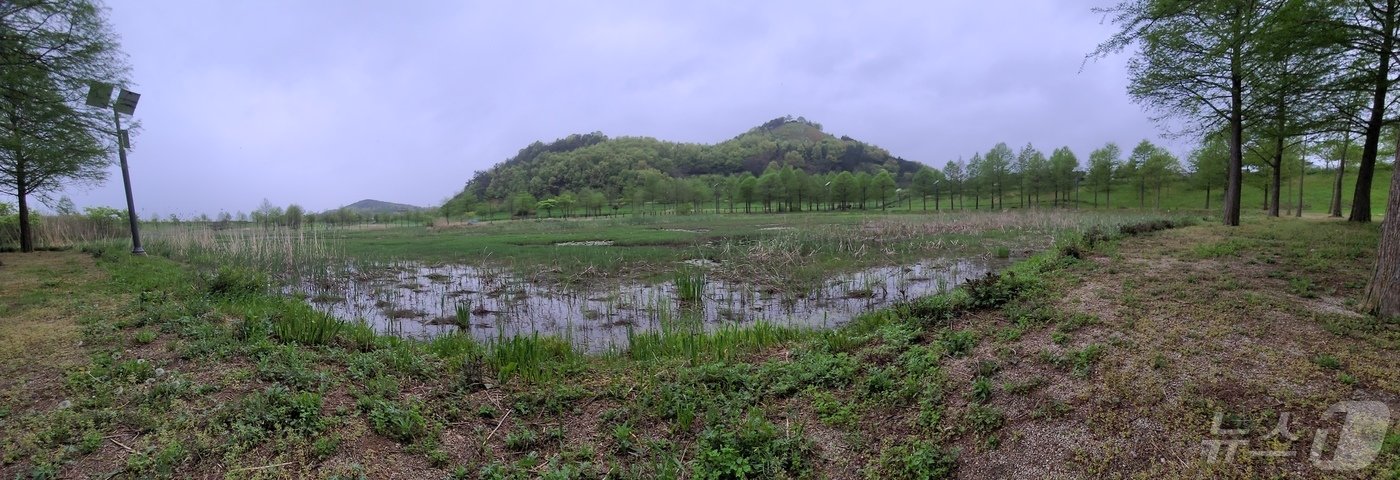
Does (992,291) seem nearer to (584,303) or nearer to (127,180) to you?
(584,303)

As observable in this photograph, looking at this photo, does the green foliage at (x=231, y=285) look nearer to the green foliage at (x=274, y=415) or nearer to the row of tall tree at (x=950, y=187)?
the green foliage at (x=274, y=415)

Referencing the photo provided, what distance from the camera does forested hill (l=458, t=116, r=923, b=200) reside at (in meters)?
125

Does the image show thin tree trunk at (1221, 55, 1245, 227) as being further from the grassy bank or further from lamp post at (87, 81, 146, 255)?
lamp post at (87, 81, 146, 255)

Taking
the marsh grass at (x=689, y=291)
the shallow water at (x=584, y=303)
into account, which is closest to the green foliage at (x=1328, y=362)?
the shallow water at (x=584, y=303)

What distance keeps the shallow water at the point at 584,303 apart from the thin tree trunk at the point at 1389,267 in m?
4.45

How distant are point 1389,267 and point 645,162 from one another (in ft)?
456

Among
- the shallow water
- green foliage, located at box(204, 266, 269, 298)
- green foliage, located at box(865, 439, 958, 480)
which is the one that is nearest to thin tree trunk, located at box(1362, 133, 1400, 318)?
the shallow water

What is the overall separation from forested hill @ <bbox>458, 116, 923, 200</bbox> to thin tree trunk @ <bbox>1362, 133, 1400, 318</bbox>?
4363 inches

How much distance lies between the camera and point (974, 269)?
1304 cm

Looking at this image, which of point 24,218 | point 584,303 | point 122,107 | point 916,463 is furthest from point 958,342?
point 24,218

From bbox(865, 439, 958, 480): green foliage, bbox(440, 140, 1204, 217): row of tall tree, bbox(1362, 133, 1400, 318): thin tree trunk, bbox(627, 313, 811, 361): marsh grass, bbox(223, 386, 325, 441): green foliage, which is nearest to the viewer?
bbox(865, 439, 958, 480): green foliage

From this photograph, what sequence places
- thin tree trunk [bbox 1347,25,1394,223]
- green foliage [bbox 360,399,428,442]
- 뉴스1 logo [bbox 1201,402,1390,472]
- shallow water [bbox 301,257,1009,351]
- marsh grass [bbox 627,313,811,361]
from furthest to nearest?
thin tree trunk [bbox 1347,25,1394,223] < shallow water [bbox 301,257,1009,351] < marsh grass [bbox 627,313,811,361] < green foliage [bbox 360,399,428,442] < 뉴스1 logo [bbox 1201,402,1390,472]

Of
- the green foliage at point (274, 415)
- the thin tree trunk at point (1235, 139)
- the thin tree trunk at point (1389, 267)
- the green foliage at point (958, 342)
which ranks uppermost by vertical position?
the thin tree trunk at point (1235, 139)

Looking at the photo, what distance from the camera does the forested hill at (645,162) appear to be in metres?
125
